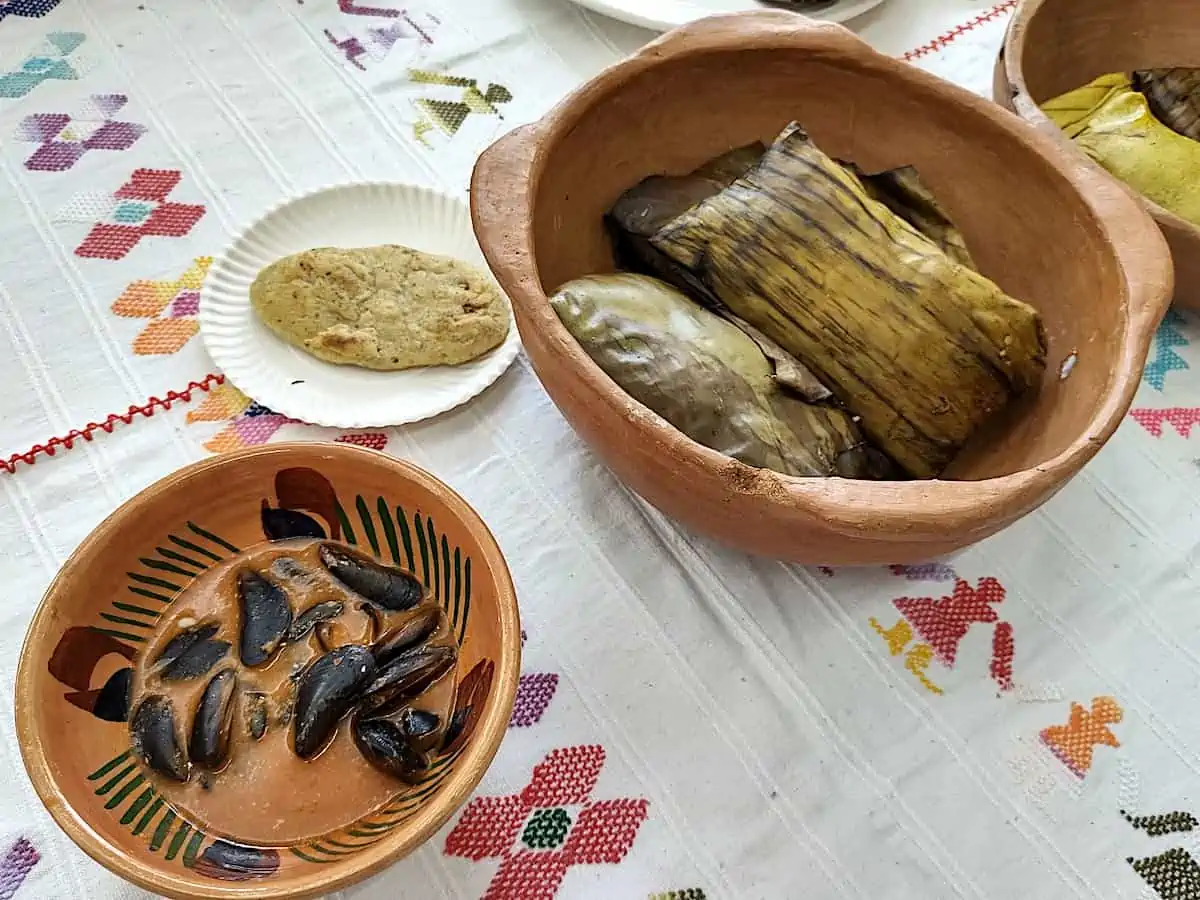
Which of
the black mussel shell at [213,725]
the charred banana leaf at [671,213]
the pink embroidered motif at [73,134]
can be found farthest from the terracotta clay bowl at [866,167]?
the pink embroidered motif at [73,134]

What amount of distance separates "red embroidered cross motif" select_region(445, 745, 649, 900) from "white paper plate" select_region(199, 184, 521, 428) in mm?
241

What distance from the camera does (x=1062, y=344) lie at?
593 mm

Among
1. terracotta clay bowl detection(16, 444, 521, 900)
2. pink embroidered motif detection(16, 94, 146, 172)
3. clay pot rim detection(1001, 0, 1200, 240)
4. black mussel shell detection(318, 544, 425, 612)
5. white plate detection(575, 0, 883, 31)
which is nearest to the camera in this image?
terracotta clay bowl detection(16, 444, 521, 900)

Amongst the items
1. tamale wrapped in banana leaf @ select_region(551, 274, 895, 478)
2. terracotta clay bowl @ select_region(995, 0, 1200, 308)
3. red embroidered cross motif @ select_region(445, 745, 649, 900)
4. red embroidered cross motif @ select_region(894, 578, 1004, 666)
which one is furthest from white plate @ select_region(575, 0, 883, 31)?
red embroidered cross motif @ select_region(445, 745, 649, 900)

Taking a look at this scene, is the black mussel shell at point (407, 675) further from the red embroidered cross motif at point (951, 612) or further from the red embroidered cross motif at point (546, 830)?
the red embroidered cross motif at point (951, 612)

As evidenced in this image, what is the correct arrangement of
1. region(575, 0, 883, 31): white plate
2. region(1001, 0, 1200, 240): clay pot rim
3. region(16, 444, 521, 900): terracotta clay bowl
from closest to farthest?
region(16, 444, 521, 900): terracotta clay bowl, region(1001, 0, 1200, 240): clay pot rim, region(575, 0, 883, 31): white plate

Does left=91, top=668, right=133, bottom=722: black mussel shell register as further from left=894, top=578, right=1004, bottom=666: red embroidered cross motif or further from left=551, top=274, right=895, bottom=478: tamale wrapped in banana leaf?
left=894, top=578, right=1004, bottom=666: red embroidered cross motif

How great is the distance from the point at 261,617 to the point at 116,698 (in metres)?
0.07

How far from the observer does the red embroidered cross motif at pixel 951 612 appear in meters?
0.57

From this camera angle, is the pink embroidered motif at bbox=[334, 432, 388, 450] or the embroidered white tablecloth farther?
the pink embroidered motif at bbox=[334, 432, 388, 450]

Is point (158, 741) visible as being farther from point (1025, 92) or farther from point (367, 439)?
point (1025, 92)

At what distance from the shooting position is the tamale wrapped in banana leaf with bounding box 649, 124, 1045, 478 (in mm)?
569

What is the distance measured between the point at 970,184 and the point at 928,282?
11 centimetres

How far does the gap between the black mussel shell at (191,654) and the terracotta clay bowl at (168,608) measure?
16 mm
